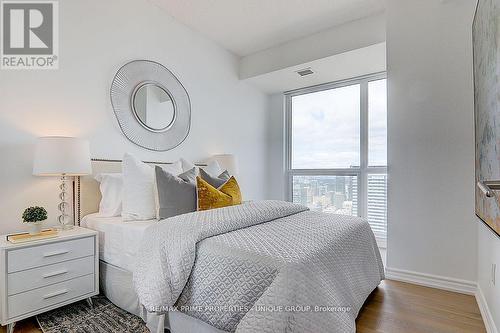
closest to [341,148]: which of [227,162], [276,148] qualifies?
[276,148]

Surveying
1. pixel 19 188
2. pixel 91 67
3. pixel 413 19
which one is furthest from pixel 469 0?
pixel 19 188

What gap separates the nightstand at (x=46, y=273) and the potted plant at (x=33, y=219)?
15 cm

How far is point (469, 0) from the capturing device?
2.36 metres

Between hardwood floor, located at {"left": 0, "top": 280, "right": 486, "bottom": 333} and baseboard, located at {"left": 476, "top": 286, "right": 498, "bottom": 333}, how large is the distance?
1.2 inches

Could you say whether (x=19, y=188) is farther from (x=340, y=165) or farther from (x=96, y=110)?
(x=340, y=165)

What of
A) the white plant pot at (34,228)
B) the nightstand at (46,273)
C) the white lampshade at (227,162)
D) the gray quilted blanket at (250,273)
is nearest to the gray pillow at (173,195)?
the gray quilted blanket at (250,273)

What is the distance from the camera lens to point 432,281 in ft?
8.03

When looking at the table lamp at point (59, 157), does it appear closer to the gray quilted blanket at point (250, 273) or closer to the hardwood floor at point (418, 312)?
the gray quilted blanket at point (250, 273)

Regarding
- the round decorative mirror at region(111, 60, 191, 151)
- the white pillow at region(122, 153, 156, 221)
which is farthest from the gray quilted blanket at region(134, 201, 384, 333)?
the round decorative mirror at region(111, 60, 191, 151)

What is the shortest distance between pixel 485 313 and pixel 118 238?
2.58 m

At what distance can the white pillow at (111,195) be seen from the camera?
7.65ft

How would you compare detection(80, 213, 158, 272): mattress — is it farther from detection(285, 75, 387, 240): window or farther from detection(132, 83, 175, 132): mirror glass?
detection(285, 75, 387, 240): window

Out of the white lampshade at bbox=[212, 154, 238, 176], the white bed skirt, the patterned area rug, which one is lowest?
the patterned area rug

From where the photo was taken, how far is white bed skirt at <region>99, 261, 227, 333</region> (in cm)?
146
